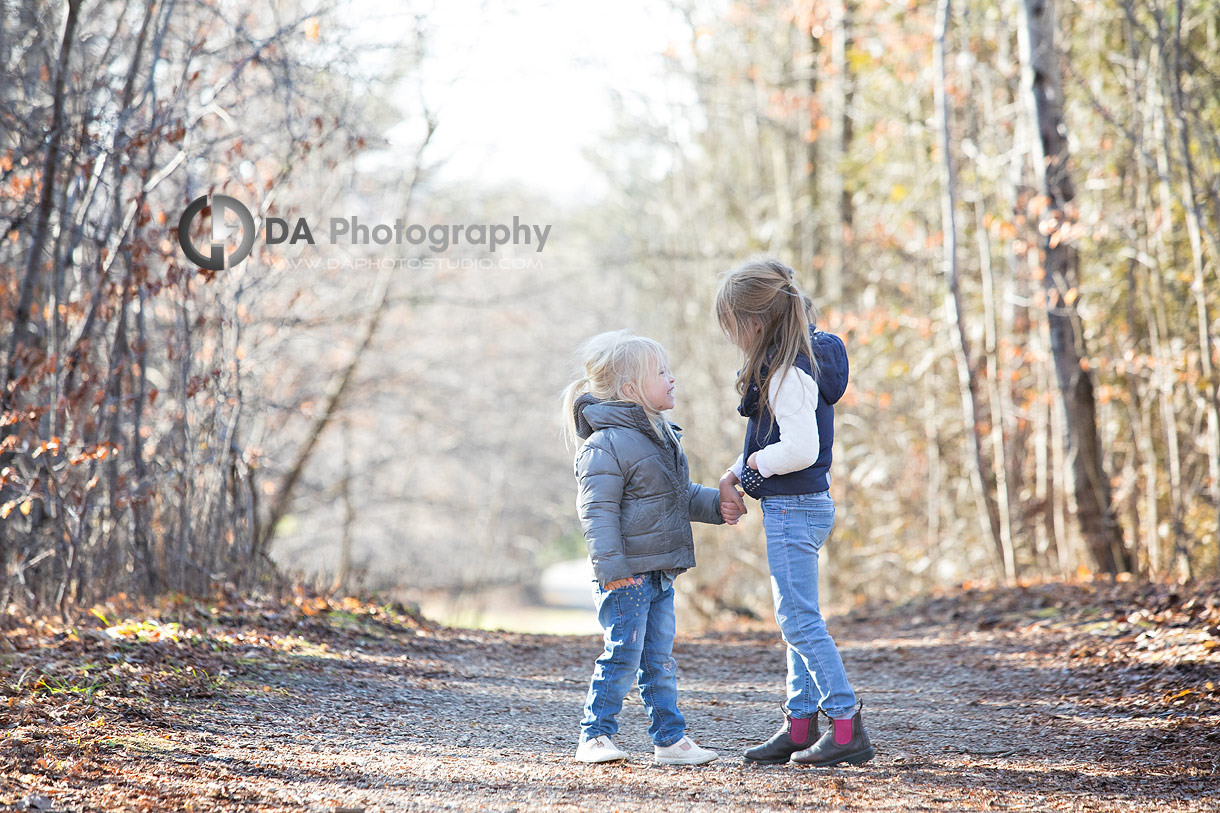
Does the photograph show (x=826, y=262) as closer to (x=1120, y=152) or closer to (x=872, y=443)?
(x=872, y=443)

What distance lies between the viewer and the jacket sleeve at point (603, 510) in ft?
10.5

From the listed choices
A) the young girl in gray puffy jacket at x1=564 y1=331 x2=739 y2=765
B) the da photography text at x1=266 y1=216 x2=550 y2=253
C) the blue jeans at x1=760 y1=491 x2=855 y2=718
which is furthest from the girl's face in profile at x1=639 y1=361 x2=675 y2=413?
the da photography text at x1=266 y1=216 x2=550 y2=253

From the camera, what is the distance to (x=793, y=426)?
3156 millimetres

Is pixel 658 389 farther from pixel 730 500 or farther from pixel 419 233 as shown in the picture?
pixel 419 233

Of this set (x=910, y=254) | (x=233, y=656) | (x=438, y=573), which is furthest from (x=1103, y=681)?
(x=438, y=573)

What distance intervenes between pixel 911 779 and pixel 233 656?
306 centimetres

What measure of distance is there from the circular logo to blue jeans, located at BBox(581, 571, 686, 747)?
4.13 m

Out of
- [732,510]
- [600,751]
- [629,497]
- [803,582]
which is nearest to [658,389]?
[629,497]

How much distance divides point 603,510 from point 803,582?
701mm

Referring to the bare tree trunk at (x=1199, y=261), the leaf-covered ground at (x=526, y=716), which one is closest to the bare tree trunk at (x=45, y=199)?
the leaf-covered ground at (x=526, y=716)

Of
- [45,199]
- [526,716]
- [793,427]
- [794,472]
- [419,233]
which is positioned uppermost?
[419,233]

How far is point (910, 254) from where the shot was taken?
10.6 metres

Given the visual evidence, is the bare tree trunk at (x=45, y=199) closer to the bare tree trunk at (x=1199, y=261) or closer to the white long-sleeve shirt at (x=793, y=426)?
the white long-sleeve shirt at (x=793, y=426)

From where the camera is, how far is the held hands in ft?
11.0
